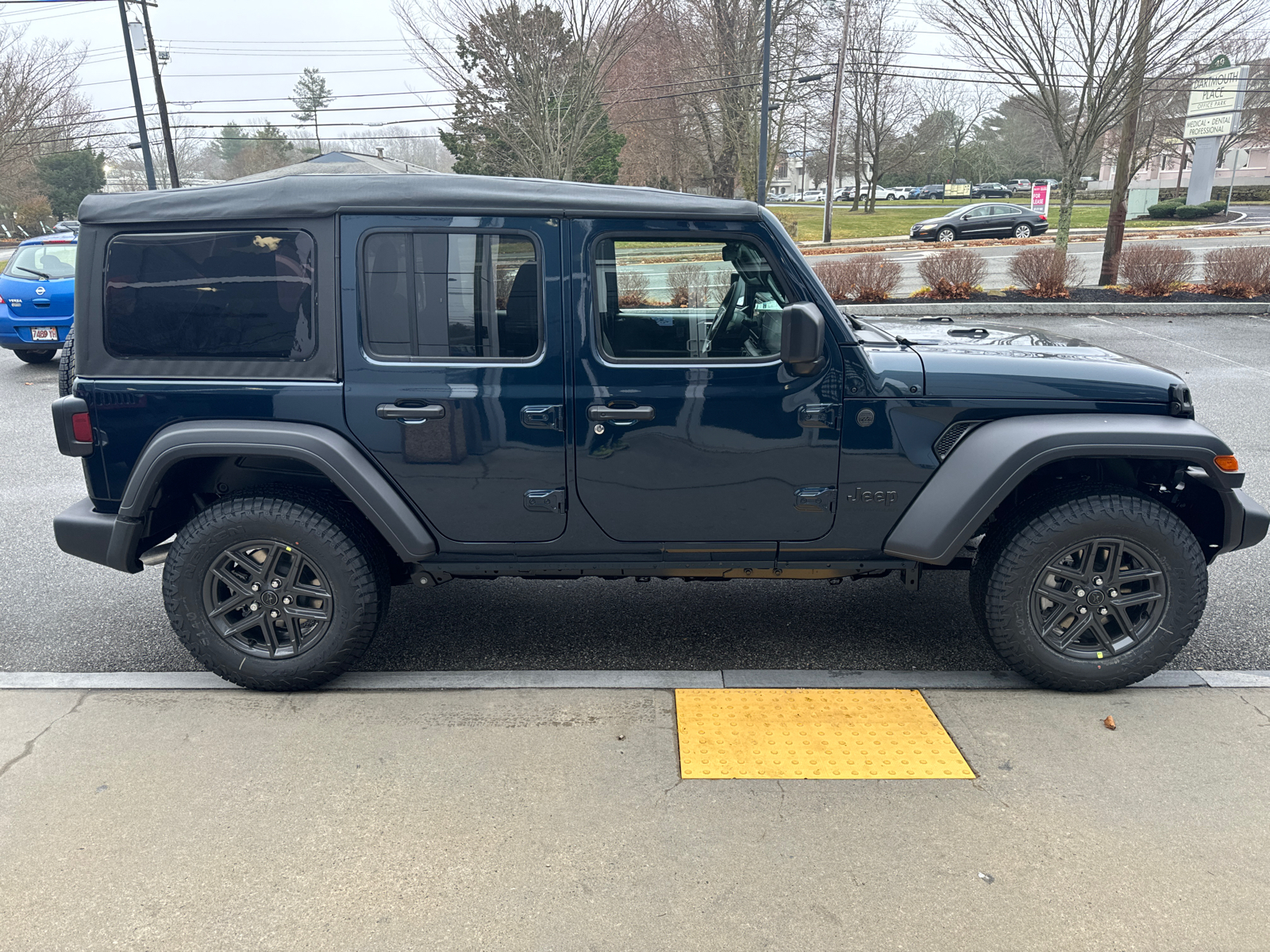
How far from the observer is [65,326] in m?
11.2

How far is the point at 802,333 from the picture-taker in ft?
10.2

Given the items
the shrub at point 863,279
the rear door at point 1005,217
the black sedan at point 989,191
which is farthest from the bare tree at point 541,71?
the black sedan at point 989,191

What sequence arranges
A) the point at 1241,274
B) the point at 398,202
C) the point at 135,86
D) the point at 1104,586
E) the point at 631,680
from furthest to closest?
the point at 135,86 → the point at 1241,274 → the point at 631,680 → the point at 1104,586 → the point at 398,202

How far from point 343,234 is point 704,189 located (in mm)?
39691

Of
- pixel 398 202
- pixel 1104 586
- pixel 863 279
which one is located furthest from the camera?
pixel 863 279

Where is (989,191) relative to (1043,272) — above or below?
above

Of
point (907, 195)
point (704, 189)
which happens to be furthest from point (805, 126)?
point (907, 195)

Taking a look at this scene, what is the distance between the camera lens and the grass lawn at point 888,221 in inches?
1537

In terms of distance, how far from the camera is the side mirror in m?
3.11

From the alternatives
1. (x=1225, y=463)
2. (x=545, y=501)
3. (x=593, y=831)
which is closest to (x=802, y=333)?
(x=545, y=501)

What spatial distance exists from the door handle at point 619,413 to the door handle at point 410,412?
0.55 metres

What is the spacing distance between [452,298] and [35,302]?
10.1 meters

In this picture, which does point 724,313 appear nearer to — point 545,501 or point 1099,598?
point 545,501

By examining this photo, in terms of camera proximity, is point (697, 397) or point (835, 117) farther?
point (835, 117)
